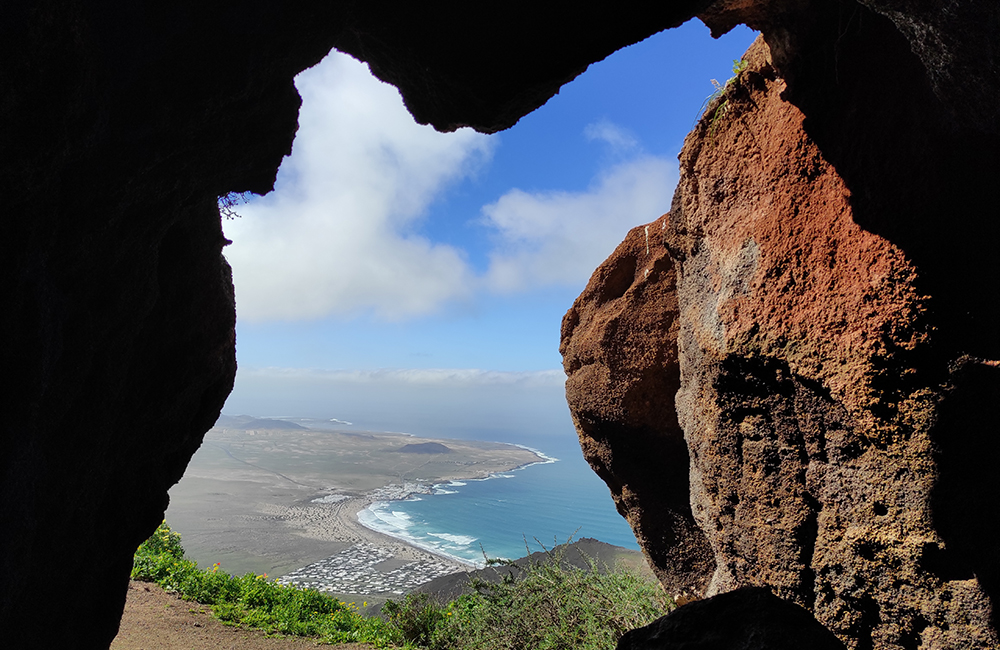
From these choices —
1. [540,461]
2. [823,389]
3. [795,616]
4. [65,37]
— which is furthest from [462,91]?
[540,461]

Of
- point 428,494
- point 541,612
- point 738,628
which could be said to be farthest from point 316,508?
point 738,628

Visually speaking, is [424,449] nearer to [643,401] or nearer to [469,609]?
[469,609]

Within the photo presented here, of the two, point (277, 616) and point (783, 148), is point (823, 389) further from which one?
point (277, 616)

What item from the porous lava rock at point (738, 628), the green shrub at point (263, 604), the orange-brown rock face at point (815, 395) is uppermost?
the orange-brown rock face at point (815, 395)

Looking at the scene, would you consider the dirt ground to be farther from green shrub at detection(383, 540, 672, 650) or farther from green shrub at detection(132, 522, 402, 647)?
green shrub at detection(383, 540, 672, 650)

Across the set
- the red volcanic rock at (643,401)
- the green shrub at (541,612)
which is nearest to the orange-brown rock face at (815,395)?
the red volcanic rock at (643,401)

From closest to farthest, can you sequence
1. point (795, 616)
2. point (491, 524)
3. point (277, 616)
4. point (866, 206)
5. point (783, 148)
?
point (795, 616), point (866, 206), point (783, 148), point (277, 616), point (491, 524)

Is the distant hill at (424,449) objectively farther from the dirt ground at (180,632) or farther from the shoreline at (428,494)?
the dirt ground at (180,632)
